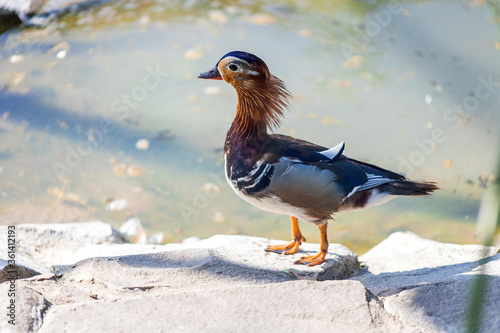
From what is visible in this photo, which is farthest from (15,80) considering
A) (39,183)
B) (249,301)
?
(249,301)

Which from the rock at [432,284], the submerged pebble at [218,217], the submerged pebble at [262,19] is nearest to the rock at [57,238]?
the submerged pebble at [218,217]

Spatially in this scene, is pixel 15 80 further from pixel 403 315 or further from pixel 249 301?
pixel 403 315

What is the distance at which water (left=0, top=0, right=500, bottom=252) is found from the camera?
4328 millimetres

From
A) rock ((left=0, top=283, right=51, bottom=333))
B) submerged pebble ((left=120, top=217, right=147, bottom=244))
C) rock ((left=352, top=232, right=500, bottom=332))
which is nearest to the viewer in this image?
rock ((left=0, top=283, right=51, bottom=333))

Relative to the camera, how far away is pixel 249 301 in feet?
7.11

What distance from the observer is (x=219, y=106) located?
5.30 meters

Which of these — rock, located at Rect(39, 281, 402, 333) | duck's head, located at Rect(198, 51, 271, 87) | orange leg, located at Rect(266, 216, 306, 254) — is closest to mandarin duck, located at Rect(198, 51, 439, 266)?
duck's head, located at Rect(198, 51, 271, 87)

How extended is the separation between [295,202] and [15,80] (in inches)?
151

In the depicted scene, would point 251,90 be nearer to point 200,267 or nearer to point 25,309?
point 200,267

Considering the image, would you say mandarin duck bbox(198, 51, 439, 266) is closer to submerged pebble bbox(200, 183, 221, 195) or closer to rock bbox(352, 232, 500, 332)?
rock bbox(352, 232, 500, 332)

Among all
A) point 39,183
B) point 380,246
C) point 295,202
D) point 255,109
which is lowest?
point 39,183

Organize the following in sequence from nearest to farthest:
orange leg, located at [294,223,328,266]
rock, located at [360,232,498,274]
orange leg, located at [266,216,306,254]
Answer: orange leg, located at [294,223,328,266] → orange leg, located at [266,216,306,254] → rock, located at [360,232,498,274]

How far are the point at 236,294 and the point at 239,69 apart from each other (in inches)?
46.9

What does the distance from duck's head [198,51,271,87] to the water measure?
156cm
